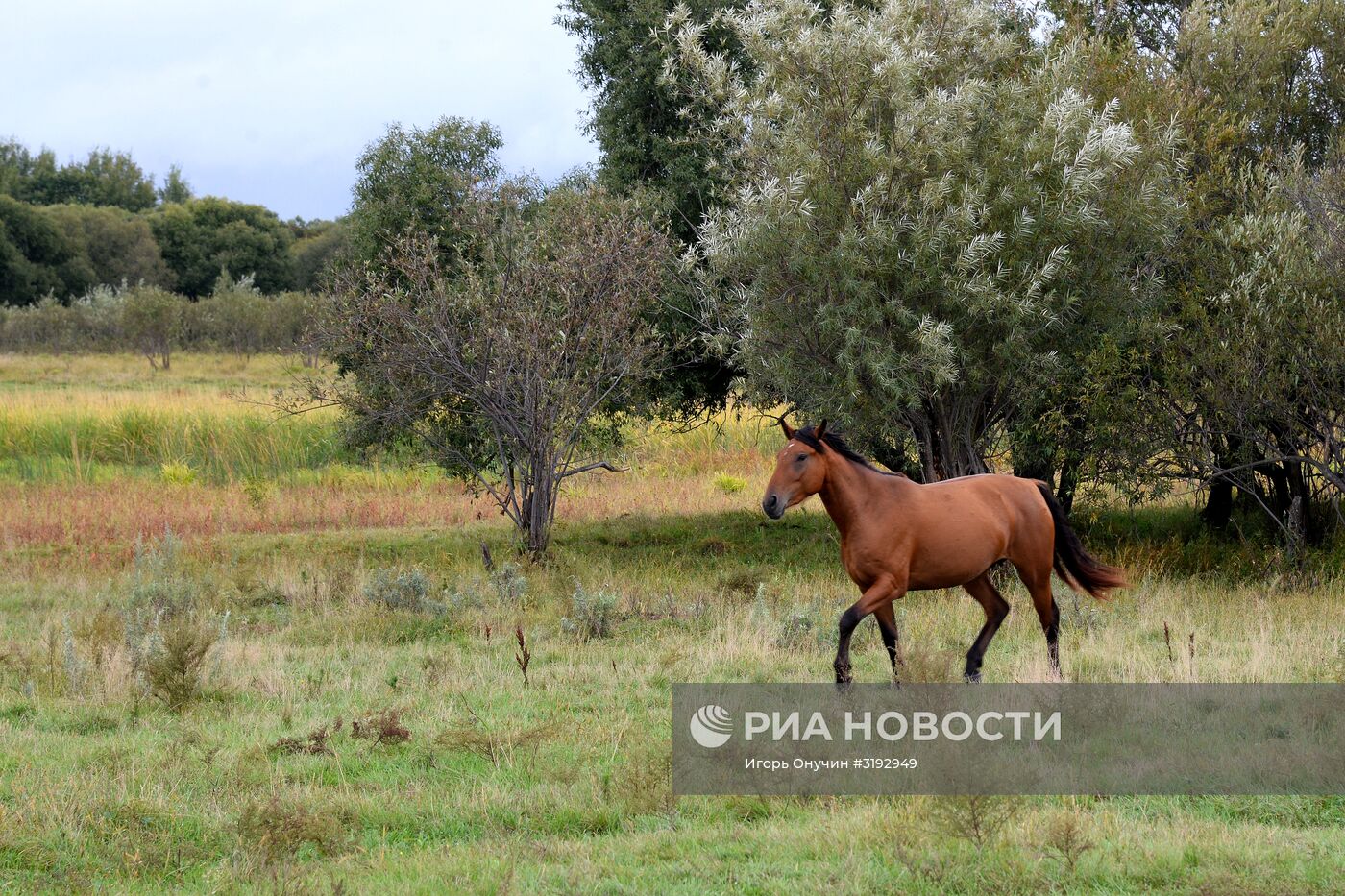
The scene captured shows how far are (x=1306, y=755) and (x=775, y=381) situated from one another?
32.2ft

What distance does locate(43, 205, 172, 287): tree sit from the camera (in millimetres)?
84938

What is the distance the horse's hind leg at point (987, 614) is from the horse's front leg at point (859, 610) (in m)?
0.91

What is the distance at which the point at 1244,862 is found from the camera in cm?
590

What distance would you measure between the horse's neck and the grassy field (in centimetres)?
107


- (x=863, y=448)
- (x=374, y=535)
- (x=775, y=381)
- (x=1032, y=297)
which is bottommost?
(x=374, y=535)

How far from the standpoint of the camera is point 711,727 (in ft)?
26.7

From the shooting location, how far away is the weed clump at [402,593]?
1457 cm

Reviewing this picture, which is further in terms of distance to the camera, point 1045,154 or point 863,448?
point 863,448

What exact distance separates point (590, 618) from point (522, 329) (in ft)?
18.8

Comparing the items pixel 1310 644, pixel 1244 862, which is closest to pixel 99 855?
pixel 1244 862

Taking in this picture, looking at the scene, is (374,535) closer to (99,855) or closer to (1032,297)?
(1032,297)

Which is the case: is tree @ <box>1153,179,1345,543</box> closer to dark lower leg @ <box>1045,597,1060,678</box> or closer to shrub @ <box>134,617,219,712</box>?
dark lower leg @ <box>1045,597,1060,678</box>

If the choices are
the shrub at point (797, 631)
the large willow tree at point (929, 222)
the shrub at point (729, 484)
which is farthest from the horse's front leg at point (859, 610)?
the shrub at point (729, 484)
